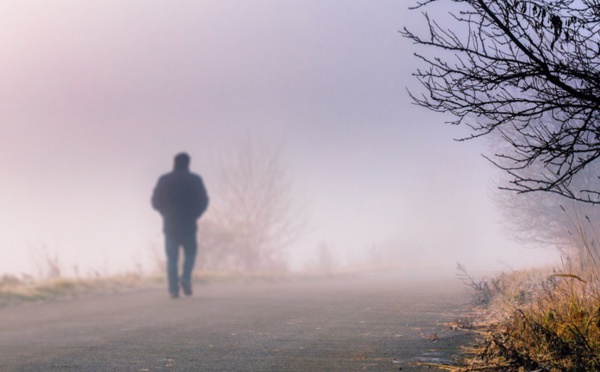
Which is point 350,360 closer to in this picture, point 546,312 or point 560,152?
point 546,312

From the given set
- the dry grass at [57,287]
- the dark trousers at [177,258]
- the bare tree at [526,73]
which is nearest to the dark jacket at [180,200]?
the dark trousers at [177,258]

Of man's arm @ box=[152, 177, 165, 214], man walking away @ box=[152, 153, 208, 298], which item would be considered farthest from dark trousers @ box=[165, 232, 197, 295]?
man's arm @ box=[152, 177, 165, 214]

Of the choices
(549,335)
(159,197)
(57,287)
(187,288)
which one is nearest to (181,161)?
(159,197)

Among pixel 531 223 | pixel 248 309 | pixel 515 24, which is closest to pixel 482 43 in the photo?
pixel 515 24

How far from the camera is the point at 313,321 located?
7949 millimetres

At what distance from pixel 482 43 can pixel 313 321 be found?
4582 millimetres

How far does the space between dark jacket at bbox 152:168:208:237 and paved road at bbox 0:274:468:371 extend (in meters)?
1.79

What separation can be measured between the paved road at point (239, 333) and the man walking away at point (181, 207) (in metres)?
1.28

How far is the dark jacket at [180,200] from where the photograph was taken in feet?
43.2

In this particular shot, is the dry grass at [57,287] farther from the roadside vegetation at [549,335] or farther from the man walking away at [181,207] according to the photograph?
the roadside vegetation at [549,335]

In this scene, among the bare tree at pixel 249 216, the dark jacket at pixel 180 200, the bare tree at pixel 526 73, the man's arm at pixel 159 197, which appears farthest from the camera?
the bare tree at pixel 249 216

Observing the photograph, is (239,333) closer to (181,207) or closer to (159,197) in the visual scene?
(181,207)

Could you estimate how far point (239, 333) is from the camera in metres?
7.10

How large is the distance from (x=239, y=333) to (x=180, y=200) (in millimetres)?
6465
